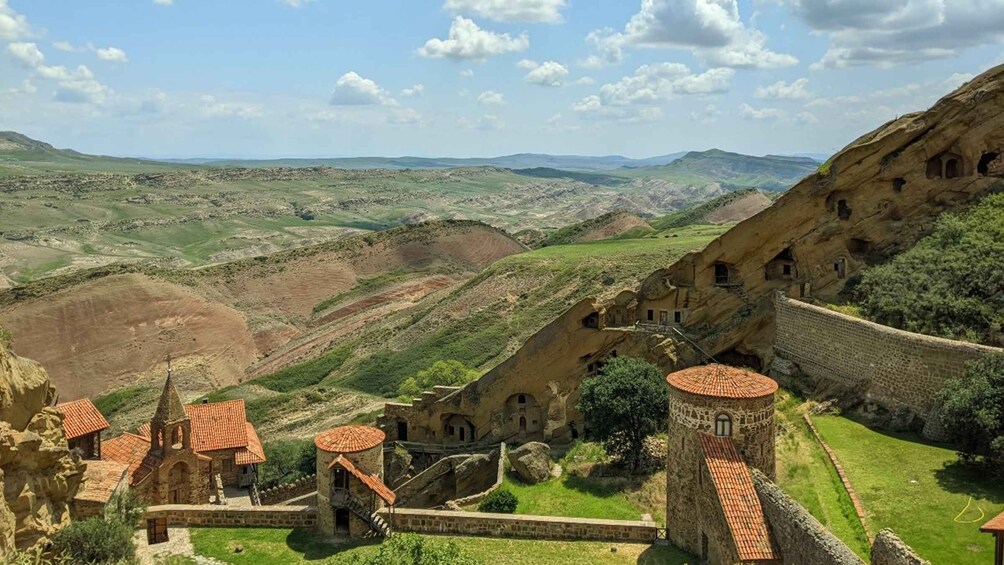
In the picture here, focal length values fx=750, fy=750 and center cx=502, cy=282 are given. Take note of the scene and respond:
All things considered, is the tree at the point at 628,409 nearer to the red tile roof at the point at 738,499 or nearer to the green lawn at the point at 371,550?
the green lawn at the point at 371,550

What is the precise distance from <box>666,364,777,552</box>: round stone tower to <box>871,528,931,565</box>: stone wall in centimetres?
446

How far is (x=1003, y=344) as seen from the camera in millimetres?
24984

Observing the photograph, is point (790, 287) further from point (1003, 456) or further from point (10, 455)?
point (10, 455)

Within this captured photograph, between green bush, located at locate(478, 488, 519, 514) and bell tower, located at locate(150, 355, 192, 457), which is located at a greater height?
bell tower, located at locate(150, 355, 192, 457)

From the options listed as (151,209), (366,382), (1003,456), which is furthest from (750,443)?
(151,209)

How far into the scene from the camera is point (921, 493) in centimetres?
2027

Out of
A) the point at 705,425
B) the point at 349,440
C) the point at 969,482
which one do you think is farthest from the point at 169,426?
the point at 969,482

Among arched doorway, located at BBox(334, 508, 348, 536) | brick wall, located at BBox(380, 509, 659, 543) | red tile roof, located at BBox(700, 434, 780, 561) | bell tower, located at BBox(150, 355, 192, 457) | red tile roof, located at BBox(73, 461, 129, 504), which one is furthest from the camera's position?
bell tower, located at BBox(150, 355, 192, 457)

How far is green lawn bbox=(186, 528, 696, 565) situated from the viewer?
20969mm

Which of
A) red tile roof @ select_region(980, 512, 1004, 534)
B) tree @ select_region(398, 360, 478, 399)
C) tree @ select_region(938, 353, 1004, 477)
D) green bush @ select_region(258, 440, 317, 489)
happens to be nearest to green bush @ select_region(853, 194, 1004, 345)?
tree @ select_region(938, 353, 1004, 477)

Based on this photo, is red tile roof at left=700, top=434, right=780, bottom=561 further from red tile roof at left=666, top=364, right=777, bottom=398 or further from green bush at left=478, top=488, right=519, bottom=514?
green bush at left=478, top=488, right=519, bottom=514

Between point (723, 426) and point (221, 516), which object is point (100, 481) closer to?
point (221, 516)

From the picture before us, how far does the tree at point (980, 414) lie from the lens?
803 inches

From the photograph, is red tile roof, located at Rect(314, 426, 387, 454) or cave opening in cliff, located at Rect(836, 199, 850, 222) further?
cave opening in cliff, located at Rect(836, 199, 850, 222)
